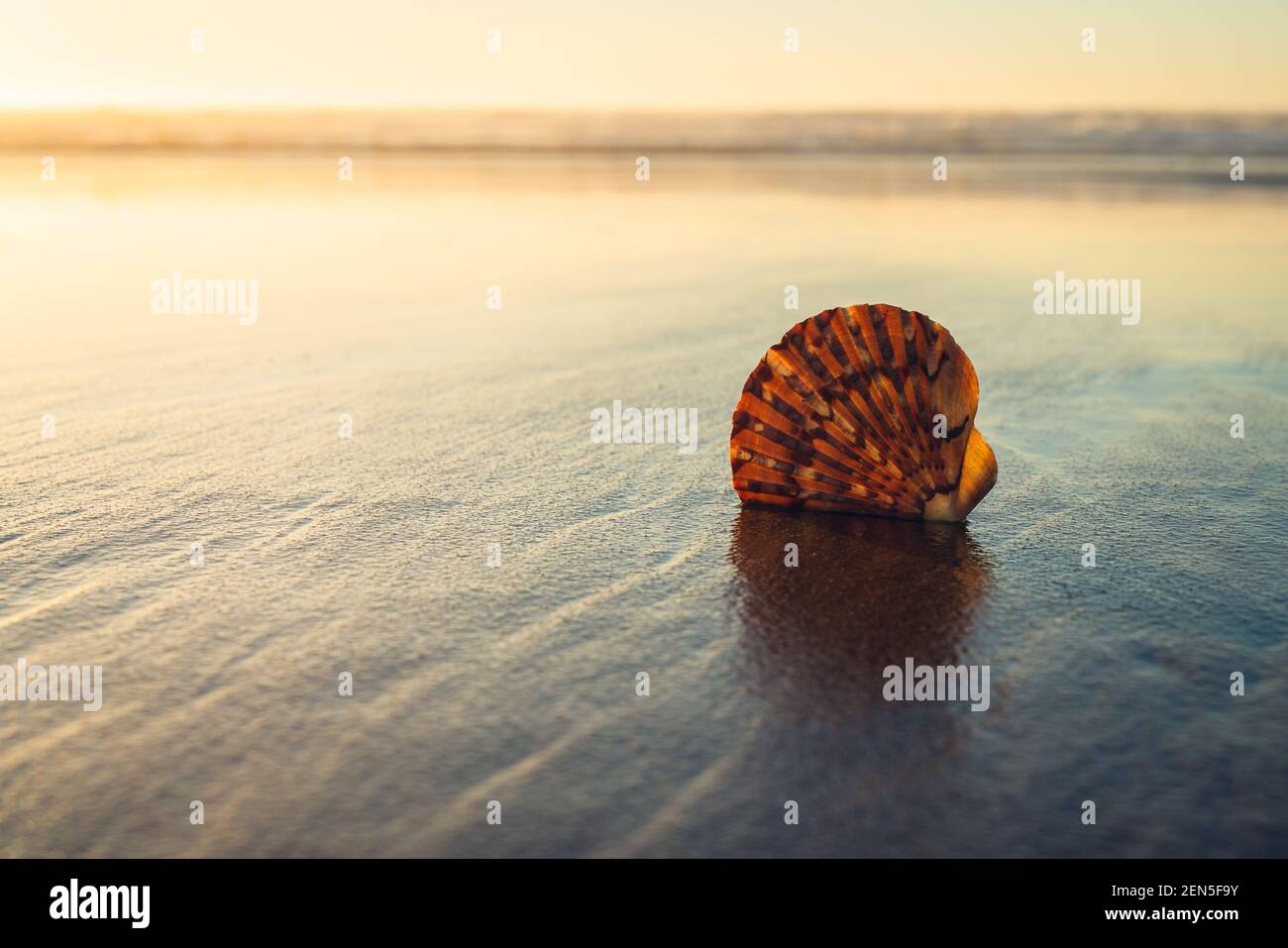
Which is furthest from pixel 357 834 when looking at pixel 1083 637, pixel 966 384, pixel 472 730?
pixel 966 384

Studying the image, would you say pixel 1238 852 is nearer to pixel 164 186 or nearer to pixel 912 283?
pixel 912 283
